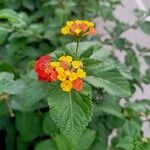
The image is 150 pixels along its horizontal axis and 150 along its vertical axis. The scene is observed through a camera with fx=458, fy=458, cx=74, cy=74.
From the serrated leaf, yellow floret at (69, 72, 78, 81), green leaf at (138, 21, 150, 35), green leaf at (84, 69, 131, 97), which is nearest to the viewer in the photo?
yellow floret at (69, 72, 78, 81)

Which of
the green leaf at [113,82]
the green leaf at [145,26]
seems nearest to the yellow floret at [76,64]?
the green leaf at [113,82]

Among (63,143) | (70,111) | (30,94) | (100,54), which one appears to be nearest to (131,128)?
(63,143)

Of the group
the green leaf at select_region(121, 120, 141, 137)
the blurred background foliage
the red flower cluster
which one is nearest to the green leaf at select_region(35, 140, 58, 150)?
the blurred background foliage

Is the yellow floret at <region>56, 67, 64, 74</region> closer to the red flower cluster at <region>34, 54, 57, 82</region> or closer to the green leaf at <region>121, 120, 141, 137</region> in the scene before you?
the red flower cluster at <region>34, 54, 57, 82</region>

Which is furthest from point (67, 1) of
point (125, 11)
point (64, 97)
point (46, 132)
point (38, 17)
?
point (125, 11)

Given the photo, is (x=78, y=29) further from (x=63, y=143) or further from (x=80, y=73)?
(x=63, y=143)

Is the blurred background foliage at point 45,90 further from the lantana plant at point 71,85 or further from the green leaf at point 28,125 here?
the lantana plant at point 71,85
